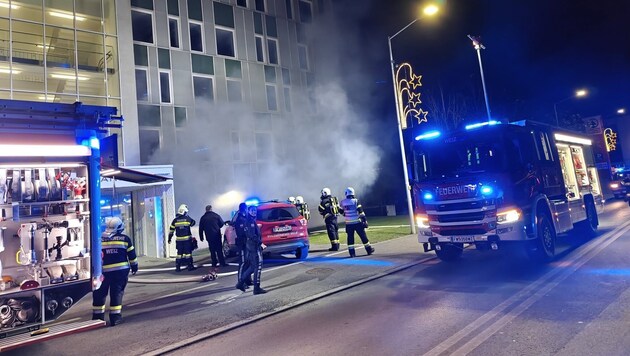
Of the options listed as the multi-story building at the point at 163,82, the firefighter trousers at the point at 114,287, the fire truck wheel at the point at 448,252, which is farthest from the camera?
the multi-story building at the point at 163,82

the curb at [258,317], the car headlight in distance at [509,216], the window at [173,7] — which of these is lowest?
the curb at [258,317]

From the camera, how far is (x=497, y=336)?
12.2ft

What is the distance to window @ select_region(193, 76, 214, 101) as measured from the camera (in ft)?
55.0

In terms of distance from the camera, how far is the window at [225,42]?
1800 centimetres

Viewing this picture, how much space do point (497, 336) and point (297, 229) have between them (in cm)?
627

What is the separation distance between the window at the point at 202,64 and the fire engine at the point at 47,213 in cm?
1340

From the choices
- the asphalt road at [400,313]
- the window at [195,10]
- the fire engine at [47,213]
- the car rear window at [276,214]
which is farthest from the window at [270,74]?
the fire engine at [47,213]

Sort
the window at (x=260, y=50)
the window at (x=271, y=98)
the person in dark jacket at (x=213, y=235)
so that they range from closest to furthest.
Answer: the person in dark jacket at (x=213, y=235) < the window at (x=271, y=98) < the window at (x=260, y=50)

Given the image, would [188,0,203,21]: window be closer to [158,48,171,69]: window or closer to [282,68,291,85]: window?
[158,48,171,69]: window

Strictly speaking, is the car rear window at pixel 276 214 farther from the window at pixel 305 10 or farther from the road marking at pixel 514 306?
the window at pixel 305 10

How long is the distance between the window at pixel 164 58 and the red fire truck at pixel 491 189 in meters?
12.7

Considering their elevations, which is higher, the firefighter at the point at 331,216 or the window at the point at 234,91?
the window at the point at 234,91

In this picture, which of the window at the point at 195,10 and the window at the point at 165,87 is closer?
the window at the point at 165,87

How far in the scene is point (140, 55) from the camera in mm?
15375
